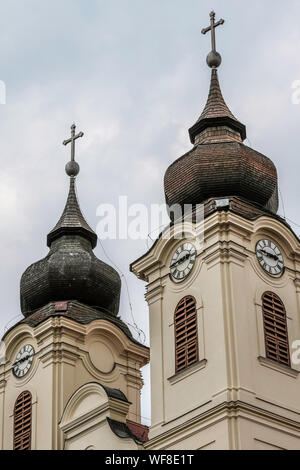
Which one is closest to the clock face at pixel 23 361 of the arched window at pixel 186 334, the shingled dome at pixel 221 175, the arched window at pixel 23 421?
the arched window at pixel 23 421

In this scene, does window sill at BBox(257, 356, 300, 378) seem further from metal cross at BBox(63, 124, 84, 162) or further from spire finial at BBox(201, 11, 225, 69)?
metal cross at BBox(63, 124, 84, 162)

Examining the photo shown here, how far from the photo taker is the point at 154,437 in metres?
30.2

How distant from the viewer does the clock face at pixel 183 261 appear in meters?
31.6

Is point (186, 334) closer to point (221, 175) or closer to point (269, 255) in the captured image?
point (269, 255)

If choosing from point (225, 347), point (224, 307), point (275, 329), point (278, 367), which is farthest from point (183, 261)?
point (278, 367)

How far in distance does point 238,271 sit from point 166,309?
2002 millimetres

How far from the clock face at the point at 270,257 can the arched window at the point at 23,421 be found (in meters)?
7.23

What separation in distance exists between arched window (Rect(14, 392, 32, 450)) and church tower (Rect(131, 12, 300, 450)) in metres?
4.73

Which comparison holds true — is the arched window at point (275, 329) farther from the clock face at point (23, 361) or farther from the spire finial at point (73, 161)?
the spire finial at point (73, 161)

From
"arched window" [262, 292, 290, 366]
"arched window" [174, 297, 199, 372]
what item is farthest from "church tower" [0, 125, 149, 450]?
"arched window" [262, 292, 290, 366]

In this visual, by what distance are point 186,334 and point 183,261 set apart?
1.75 m

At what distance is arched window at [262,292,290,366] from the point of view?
30.5 meters

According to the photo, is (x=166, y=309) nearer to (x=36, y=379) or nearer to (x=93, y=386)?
(x=93, y=386)
